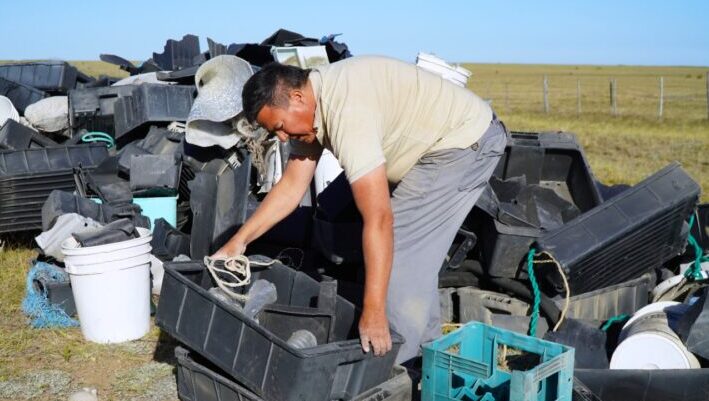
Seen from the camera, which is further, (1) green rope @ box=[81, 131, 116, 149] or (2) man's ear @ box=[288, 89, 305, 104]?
(1) green rope @ box=[81, 131, 116, 149]

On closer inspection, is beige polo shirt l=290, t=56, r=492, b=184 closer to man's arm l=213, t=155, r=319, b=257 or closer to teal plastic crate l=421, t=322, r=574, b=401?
man's arm l=213, t=155, r=319, b=257

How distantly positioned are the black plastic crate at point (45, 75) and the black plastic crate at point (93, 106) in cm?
115

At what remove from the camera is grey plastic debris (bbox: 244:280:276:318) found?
3568 mm

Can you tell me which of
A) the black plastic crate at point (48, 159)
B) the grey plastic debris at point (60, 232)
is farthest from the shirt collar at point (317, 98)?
the black plastic crate at point (48, 159)

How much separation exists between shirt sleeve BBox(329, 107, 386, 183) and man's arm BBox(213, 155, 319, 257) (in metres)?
0.67

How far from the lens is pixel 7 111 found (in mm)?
7609

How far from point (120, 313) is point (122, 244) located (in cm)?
44

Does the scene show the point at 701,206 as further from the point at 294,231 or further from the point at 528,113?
the point at 528,113

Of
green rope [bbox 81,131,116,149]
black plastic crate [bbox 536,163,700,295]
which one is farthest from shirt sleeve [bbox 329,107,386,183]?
green rope [bbox 81,131,116,149]

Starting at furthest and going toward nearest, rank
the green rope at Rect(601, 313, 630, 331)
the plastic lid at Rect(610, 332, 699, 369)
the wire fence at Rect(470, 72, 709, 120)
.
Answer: the wire fence at Rect(470, 72, 709, 120) → the green rope at Rect(601, 313, 630, 331) → the plastic lid at Rect(610, 332, 699, 369)

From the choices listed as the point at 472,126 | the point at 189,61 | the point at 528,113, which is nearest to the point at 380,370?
the point at 472,126

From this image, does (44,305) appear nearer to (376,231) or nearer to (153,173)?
(153,173)

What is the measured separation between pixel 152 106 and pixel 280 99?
461 centimetres

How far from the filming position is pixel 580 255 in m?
4.34
